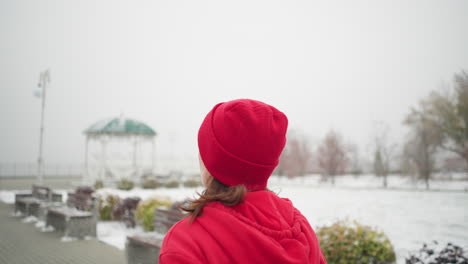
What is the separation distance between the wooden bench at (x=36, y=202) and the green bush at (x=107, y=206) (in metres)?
1.38

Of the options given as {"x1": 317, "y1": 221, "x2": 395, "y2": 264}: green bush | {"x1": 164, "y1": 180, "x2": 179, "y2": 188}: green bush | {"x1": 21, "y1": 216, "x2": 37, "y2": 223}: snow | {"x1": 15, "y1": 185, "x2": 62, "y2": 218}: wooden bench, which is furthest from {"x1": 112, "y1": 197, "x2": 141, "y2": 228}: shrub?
{"x1": 164, "y1": 180, "x2": 179, "y2": 188}: green bush

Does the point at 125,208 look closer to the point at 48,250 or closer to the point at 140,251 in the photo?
the point at 48,250

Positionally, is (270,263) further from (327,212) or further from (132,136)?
(132,136)

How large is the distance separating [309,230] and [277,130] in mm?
483

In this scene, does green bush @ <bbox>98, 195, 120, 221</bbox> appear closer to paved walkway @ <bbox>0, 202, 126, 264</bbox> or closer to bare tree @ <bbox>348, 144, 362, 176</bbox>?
paved walkway @ <bbox>0, 202, 126, 264</bbox>

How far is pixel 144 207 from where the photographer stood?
855cm

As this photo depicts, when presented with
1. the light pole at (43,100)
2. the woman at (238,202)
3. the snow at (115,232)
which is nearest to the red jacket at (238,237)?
the woman at (238,202)

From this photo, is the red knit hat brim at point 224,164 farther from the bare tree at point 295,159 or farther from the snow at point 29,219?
the bare tree at point 295,159

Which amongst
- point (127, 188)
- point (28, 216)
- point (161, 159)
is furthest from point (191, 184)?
point (28, 216)

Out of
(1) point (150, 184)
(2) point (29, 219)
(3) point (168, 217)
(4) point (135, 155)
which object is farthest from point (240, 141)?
(4) point (135, 155)

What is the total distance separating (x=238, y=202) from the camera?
3.82 feet

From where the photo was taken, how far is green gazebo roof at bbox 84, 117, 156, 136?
2145 centimetres

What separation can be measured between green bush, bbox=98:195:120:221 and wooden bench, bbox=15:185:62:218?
4.52 feet

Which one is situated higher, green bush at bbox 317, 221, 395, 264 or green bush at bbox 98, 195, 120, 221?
green bush at bbox 317, 221, 395, 264
